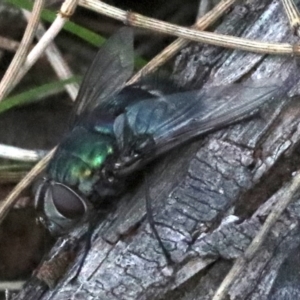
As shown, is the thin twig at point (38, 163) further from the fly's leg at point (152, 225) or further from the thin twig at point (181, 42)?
the fly's leg at point (152, 225)

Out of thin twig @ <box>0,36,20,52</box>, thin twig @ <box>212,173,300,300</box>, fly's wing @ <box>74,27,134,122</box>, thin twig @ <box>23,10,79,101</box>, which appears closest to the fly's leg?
thin twig @ <box>212,173,300,300</box>

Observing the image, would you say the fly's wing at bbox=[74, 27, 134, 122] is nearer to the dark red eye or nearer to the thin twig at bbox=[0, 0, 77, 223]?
the thin twig at bbox=[0, 0, 77, 223]

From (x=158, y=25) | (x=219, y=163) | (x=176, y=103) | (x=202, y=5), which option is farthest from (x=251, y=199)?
(x=202, y=5)

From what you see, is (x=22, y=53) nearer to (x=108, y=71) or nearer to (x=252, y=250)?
(x=108, y=71)

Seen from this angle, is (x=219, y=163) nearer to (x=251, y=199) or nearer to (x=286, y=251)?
(x=251, y=199)

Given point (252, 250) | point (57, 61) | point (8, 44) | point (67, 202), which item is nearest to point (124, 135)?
point (67, 202)

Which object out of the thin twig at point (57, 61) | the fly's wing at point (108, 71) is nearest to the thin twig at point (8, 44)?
the thin twig at point (57, 61)
